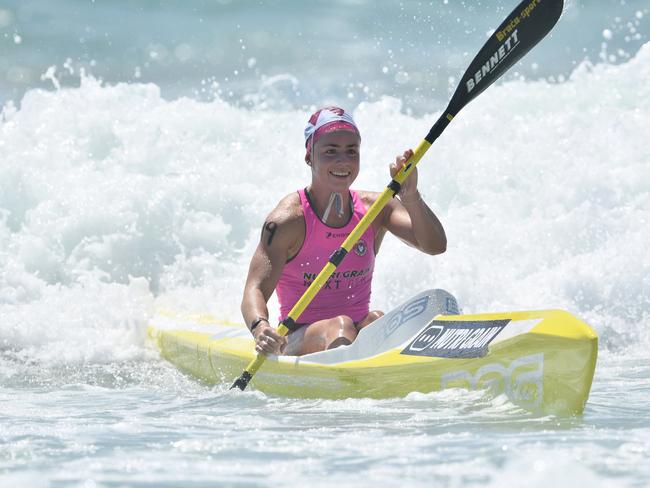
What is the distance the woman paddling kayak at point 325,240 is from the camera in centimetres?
446

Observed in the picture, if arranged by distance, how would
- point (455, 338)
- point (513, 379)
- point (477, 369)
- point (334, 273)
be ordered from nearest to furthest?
point (513, 379) < point (477, 369) < point (455, 338) < point (334, 273)

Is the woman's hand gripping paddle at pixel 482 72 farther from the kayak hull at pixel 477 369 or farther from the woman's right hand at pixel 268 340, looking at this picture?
the kayak hull at pixel 477 369

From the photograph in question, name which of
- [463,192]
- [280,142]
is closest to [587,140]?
[463,192]

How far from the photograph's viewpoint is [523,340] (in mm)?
3412

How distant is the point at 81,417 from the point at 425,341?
4.86ft

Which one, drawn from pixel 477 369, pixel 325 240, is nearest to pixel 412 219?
pixel 325 240

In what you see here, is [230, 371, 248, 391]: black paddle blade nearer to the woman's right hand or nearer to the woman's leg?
the woman's right hand

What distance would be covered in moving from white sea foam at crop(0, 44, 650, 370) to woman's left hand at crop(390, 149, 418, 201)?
9.66 ft

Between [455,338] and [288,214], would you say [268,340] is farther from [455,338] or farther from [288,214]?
[455,338]

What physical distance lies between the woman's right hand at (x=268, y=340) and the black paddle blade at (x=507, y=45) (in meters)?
1.17

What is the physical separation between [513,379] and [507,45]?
1785 mm

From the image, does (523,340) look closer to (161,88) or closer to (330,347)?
(330,347)

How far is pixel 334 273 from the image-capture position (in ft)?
15.2

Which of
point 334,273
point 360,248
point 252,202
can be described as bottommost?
point 334,273
